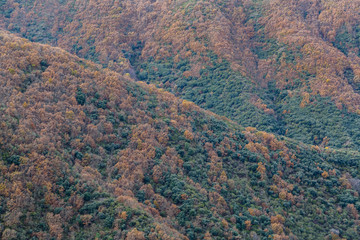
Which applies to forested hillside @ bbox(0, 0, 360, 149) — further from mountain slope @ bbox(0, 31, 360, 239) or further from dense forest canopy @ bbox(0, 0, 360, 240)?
mountain slope @ bbox(0, 31, 360, 239)

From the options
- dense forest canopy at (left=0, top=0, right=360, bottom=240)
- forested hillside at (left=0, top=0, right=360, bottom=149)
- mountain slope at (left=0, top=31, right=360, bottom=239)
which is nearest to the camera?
mountain slope at (left=0, top=31, right=360, bottom=239)

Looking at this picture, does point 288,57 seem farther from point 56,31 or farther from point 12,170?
point 12,170

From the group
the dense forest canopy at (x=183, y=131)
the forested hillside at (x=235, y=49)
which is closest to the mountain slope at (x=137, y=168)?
the dense forest canopy at (x=183, y=131)

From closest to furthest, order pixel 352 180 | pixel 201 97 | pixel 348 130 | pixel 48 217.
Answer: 1. pixel 48 217
2. pixel 352 180
3. pixel 348 130
4. pixel 201 97

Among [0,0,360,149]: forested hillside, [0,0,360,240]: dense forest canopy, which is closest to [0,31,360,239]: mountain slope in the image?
[0,0,360,240]: dense forest canopy

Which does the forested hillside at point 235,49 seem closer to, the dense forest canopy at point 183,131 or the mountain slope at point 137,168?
the dense forest canopy at point 183,131

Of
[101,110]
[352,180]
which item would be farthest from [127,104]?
[352,180]

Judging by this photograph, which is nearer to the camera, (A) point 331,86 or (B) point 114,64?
(A) point 331,86
